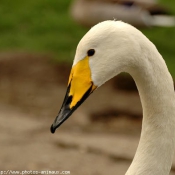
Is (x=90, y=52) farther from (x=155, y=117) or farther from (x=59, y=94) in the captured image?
(x=59, y=94)

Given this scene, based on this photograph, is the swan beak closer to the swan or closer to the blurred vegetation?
the swan

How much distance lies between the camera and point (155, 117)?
2500 millimetres

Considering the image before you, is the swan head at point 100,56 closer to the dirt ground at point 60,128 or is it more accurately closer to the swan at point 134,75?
the swan at point 134,75

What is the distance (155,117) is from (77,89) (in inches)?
14.2

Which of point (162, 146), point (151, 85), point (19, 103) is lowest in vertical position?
point (19, 103)

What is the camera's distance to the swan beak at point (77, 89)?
7.73 ft

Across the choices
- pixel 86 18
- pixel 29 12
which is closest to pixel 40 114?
pixel 86 18

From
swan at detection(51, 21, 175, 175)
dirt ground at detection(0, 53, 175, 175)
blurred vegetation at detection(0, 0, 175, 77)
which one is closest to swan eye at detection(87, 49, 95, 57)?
swan at detection(51, 21, 175, 175)

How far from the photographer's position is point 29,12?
10914mm

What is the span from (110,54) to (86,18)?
706 cm

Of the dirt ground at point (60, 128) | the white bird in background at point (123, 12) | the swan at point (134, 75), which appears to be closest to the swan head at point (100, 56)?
the swan at point (134, 75)

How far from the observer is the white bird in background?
30.2ft

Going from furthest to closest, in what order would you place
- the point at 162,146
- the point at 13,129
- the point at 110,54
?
the point at 13,129 → the point at 162,146 → the point at 110,54

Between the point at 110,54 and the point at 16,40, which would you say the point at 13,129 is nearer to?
the point at 110,54
